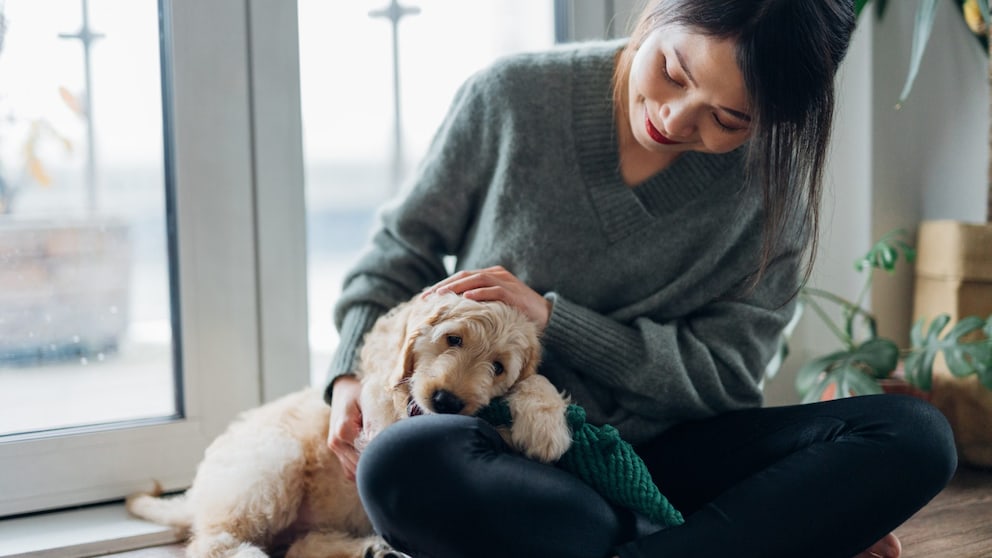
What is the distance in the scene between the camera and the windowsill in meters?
1.48

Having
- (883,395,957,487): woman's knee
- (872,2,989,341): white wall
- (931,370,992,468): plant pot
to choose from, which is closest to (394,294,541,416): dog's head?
(883,395,957,487): woman's knee

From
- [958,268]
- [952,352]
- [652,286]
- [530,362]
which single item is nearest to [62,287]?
[530,362]

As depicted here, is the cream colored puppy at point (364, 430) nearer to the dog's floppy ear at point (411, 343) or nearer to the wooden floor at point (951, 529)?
the dog's floppy ear at point (411, 343)

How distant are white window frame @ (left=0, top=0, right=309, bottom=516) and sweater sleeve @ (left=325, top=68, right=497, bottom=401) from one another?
1.19 ft

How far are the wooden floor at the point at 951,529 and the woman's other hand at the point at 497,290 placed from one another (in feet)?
2.24

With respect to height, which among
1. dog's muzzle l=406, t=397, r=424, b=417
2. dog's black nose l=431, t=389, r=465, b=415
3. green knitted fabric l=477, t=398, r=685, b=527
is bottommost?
green knitted fabric l=477, t=398, r=685, b=527

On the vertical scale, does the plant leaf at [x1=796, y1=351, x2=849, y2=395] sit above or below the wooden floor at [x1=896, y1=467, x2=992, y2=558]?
above

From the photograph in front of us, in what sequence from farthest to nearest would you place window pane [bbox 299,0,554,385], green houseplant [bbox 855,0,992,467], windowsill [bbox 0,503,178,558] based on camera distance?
1. green houseplant [bbox 855,0,992,467]
2. window pane [bbox 299,0,554,385]
3. windowsill [bbox 0,503,178,558]

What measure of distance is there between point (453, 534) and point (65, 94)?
1.09m

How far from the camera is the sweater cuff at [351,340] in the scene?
1.38 metres

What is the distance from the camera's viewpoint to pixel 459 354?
1130 mm

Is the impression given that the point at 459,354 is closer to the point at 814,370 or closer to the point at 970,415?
the point at 814,370

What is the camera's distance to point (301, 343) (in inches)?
71.4

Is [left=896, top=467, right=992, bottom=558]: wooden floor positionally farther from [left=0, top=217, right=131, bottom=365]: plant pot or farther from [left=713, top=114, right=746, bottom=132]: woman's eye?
[left=0, top=217, right=131, bottom=365]: plant pot
